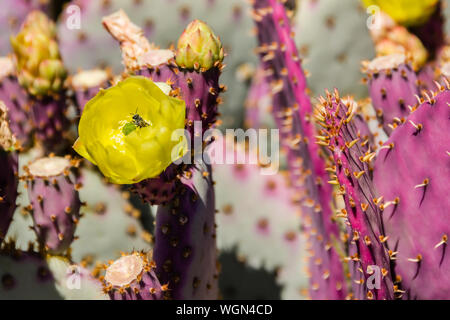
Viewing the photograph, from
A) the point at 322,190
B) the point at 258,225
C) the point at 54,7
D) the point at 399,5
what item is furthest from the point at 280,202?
the point at 54,7

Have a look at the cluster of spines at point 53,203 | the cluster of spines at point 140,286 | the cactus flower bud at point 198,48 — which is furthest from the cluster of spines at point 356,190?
the cluster of spines at point 53,203

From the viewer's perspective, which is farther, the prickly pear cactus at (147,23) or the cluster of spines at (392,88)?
the prickly pear cactus at (147,23)

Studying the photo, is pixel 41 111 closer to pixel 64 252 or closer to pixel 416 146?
pixel 64 252

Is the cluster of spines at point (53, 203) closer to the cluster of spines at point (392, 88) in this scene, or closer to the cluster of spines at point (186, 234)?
the cluster of spines at point (186, 234)

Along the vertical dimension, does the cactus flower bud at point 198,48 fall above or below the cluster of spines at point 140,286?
above

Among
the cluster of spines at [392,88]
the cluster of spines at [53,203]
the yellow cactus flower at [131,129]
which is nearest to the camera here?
the yellow cactus flower at [131,129]

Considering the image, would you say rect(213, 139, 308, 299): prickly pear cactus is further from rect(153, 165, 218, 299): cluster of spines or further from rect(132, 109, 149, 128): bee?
rect(132, 109, 149, 128): bee

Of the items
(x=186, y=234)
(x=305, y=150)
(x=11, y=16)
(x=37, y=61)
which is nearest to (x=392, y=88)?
(x=305, y=150)
